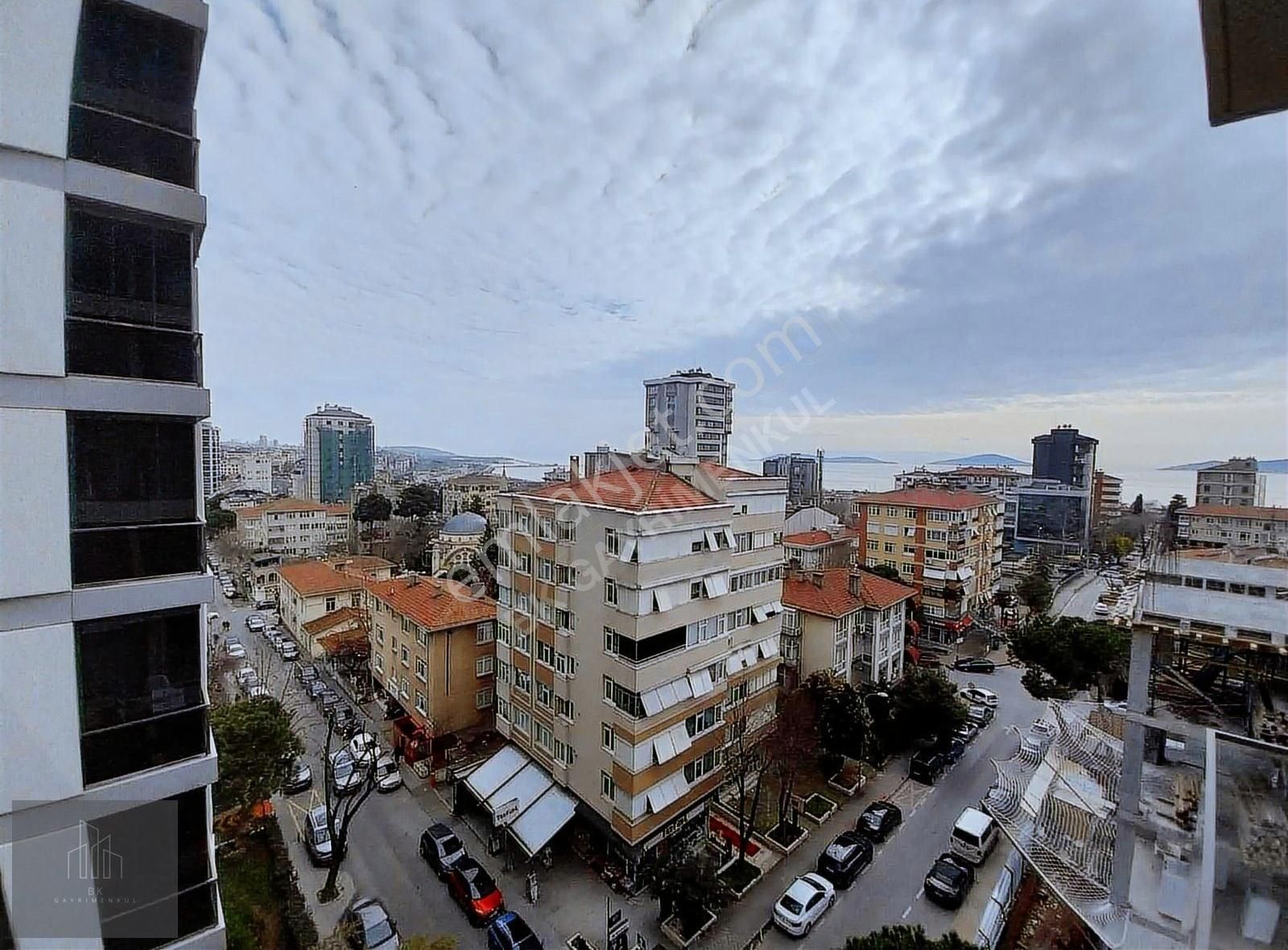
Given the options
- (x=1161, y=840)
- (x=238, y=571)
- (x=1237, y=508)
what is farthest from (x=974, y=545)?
(x=238, y=571)

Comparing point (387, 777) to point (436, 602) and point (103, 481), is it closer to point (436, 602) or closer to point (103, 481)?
point (436, 602)

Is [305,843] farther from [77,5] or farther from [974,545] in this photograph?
[974,545]

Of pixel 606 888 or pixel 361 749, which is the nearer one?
pixel 606 888

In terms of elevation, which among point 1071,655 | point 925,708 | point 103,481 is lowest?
point 925,708

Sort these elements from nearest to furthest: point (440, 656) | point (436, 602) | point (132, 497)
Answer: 1. point (132, 497)
2. point (440, 656)
3. point (436, 602)

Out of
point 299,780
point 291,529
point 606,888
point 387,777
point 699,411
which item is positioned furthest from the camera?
point 699,411

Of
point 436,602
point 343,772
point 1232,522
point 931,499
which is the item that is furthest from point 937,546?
point 343,772
